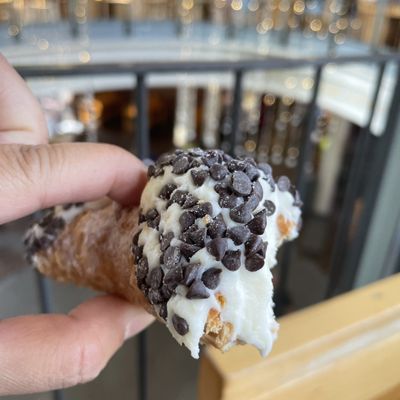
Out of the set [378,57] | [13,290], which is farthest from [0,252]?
[378,57]

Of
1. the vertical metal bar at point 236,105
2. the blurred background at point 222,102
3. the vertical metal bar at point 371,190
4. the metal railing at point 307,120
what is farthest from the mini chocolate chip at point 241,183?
the blurred background at point 222,102

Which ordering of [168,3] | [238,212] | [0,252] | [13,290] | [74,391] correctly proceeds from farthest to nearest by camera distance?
[168,3] → [0,252] → [13,290] → [74,391] → [238,212]

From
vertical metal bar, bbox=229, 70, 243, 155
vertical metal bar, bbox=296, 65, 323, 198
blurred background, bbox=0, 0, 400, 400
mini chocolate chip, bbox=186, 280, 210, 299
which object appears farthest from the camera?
blurred background, bbox=0, 0, 400, 400

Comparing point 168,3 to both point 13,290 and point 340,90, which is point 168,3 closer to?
point 340,90

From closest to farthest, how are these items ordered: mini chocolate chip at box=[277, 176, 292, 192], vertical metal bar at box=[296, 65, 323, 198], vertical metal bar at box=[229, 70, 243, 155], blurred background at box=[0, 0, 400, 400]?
mini chocolate chip at box=[277, 176, 292, 192] → vertical metal bar at box=[229, 70, 243, 155] → vertical metal bar at box=[296, 65, 323, 198] → blurred background at box=[0, 0, 400, 400]

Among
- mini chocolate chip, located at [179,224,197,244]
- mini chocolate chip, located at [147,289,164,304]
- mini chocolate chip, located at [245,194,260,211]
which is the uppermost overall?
mini chocolate chip, located at [245,194,260,211]

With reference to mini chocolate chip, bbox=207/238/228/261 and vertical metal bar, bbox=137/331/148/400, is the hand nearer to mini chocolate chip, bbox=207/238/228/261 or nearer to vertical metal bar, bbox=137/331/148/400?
mini chocolate chip, bbox=207/238/228/261

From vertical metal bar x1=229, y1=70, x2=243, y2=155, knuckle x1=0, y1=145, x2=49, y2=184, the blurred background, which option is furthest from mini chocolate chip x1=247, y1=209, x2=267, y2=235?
the blurred background

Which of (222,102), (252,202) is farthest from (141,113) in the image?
(222,102)
